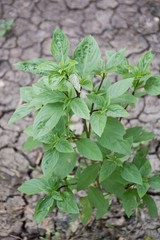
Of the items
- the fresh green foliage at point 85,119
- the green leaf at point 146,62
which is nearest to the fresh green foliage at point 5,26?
the fresh green foliage at point 85,119

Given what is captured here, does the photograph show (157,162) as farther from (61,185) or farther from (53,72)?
(53,72)

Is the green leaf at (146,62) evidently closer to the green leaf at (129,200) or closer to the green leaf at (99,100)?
the green leaf at (99,100)

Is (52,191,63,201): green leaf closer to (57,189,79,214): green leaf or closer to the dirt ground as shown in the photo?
(57,189,79,214): green leaf

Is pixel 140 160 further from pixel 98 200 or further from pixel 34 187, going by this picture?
pixel 34 187

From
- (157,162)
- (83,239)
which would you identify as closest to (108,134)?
(83,239)

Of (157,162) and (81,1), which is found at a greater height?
(81,1)

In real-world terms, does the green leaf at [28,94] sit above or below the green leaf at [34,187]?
above
